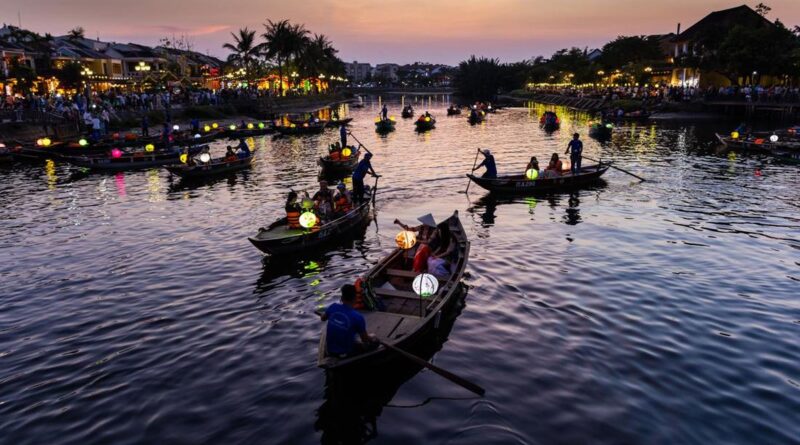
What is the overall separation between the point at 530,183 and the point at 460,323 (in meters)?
15.0

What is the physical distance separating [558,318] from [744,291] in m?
6.00

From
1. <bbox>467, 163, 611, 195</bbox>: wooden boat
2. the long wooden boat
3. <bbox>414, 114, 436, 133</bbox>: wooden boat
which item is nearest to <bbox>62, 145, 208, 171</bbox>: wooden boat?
the long wooden boat

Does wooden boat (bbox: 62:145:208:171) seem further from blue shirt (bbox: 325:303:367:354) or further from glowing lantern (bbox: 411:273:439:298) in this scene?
blue shirt (bbox: 325:303:367:354)

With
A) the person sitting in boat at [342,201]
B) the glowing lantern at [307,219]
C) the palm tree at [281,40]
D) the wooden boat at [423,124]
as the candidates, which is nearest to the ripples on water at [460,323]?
the glowing lantern at [307,219]

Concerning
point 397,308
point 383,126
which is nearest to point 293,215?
point 397,308

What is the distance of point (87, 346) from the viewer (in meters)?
12.3

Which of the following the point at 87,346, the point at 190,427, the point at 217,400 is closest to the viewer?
the point at 190,427

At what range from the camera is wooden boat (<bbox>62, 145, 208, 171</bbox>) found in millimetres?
35844

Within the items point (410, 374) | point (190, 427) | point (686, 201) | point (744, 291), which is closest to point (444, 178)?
point (686, 201)

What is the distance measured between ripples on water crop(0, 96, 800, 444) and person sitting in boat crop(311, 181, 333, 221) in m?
1.66

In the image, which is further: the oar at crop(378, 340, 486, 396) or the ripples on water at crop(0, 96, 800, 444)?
the ripples on water at crop(0, 96, 800, 444)

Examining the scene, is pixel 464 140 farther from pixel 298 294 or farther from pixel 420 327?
pixel 420 327

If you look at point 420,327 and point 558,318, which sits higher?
point 420,327

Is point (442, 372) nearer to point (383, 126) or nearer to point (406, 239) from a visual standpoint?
point (406, 239)
